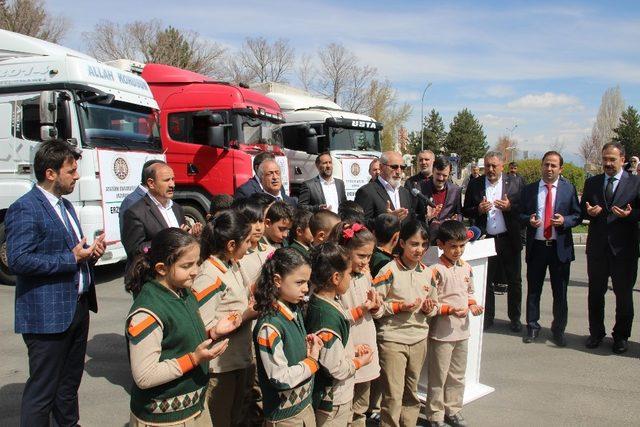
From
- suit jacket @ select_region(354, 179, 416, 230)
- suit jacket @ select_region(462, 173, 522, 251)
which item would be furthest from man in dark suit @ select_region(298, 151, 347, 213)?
suit jacket @ select_region(462, 173, 522, 251)

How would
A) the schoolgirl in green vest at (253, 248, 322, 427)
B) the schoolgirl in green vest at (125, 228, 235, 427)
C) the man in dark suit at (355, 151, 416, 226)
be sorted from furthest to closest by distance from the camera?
the man in dark suit at (355, 151, 416, 226), the schoolgirl in green vest at (253, 248, 322, 427), the schoolgirl in green vest at (125, 228, 235, 427)

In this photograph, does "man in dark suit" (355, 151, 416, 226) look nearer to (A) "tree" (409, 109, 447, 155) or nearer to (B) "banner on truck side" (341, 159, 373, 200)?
(B) "banner on truck side" (341, 159, 373, 200)

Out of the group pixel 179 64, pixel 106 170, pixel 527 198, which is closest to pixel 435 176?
pixel 527 198

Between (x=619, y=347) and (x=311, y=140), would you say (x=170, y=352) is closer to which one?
(x=619, y=347)

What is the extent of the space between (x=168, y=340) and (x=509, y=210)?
458 centimetres

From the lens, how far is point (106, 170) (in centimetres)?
730

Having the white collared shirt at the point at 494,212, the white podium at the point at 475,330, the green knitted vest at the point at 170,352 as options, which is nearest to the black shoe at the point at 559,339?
the white collared shirt at the point at 494,212

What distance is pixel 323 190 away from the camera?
18.5 feet

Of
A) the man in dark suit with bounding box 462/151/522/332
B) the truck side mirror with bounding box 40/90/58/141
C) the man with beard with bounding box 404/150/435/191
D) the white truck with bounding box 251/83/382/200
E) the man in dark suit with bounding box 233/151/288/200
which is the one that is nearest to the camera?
the man in dark suit with bounding box 233/151/288/200

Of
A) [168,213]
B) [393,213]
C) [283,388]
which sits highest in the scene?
[168,213]

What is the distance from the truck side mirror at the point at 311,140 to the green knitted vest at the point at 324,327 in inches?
397

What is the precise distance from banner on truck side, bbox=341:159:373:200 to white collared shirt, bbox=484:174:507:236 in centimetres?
633

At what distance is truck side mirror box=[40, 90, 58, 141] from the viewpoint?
6.91m

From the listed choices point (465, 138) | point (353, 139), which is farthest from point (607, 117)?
point (353, 139)
